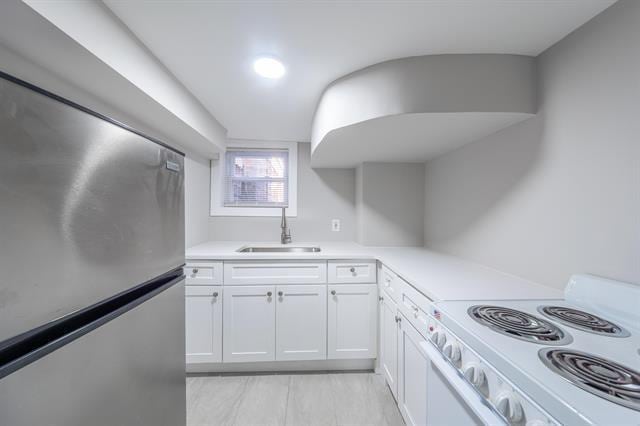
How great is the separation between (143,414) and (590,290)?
1589 millimetres

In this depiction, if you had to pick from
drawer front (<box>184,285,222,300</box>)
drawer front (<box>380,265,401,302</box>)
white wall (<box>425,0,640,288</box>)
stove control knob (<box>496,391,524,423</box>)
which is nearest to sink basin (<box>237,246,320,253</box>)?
drawer front (<box>184,285,222,300</box>)

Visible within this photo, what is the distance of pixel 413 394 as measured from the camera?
3.93 feet

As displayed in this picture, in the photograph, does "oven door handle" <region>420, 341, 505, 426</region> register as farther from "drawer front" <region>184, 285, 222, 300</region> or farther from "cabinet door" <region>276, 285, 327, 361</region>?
"drawer front" <region>184, 285, 222, 300</region>

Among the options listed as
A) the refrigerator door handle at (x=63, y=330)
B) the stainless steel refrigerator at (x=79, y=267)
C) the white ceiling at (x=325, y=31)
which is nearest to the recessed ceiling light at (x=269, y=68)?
the white ceiling at (x=325, y=31)

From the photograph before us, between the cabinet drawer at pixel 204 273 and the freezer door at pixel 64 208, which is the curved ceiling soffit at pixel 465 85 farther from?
the cabinet drawer at pixel 204 273

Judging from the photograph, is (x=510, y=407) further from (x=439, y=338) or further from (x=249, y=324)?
(x=249, y=324)

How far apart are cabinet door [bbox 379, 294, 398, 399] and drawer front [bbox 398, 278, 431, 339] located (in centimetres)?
16

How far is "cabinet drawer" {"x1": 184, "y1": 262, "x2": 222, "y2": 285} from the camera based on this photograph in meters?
1.73

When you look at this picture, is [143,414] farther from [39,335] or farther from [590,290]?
[590,290]

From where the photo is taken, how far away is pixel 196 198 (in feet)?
7.09

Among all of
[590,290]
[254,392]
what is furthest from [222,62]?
[254,392]

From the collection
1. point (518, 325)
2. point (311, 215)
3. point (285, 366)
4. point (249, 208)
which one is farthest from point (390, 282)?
point (249, 208)

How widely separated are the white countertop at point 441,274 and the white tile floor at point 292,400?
899 millimetres

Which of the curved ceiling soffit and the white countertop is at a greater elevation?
the curved ceiling soffit
